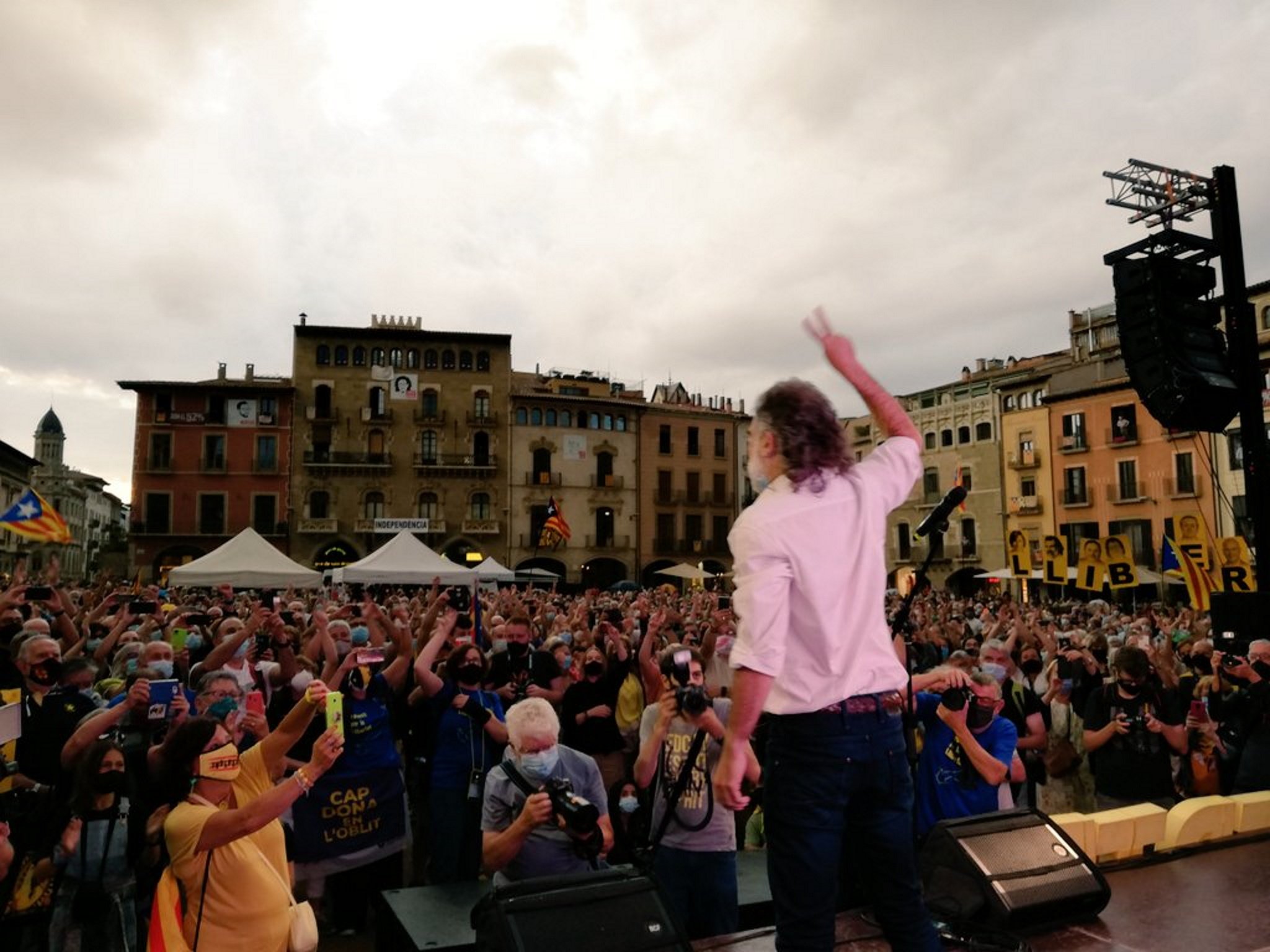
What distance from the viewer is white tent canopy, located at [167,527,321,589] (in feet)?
53.8

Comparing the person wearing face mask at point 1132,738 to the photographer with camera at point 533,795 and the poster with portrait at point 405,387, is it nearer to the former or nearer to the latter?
the photographer with camera at point 533,795

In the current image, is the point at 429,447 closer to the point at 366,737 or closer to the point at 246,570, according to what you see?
the point at 246,570

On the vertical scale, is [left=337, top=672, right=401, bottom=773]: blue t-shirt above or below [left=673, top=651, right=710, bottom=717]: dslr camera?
below

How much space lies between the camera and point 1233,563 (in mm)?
9789

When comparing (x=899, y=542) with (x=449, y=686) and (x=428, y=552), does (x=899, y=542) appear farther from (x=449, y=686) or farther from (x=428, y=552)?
(x=449, y=686)

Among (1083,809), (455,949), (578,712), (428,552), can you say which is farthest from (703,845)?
(428,552)

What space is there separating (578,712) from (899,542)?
46.0m

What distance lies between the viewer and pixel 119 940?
159 inches

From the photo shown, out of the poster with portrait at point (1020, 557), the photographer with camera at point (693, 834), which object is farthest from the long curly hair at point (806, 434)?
the poster with portrait at point (1020, 557)

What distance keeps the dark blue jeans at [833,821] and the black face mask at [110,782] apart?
3.20 meters

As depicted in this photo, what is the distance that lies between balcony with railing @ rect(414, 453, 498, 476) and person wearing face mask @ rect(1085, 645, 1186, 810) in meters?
40.8

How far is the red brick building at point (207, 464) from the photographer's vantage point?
42.9m

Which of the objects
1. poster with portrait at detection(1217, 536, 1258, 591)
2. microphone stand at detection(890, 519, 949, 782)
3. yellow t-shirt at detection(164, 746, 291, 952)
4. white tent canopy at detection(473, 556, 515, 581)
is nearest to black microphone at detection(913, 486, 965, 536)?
microphone stand at detection(890, 519, 949, 782)

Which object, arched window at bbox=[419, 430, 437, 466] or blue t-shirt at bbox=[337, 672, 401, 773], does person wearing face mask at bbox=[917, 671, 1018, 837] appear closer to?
blue t-shirt at bbox=[337, 672, 401, 773]
